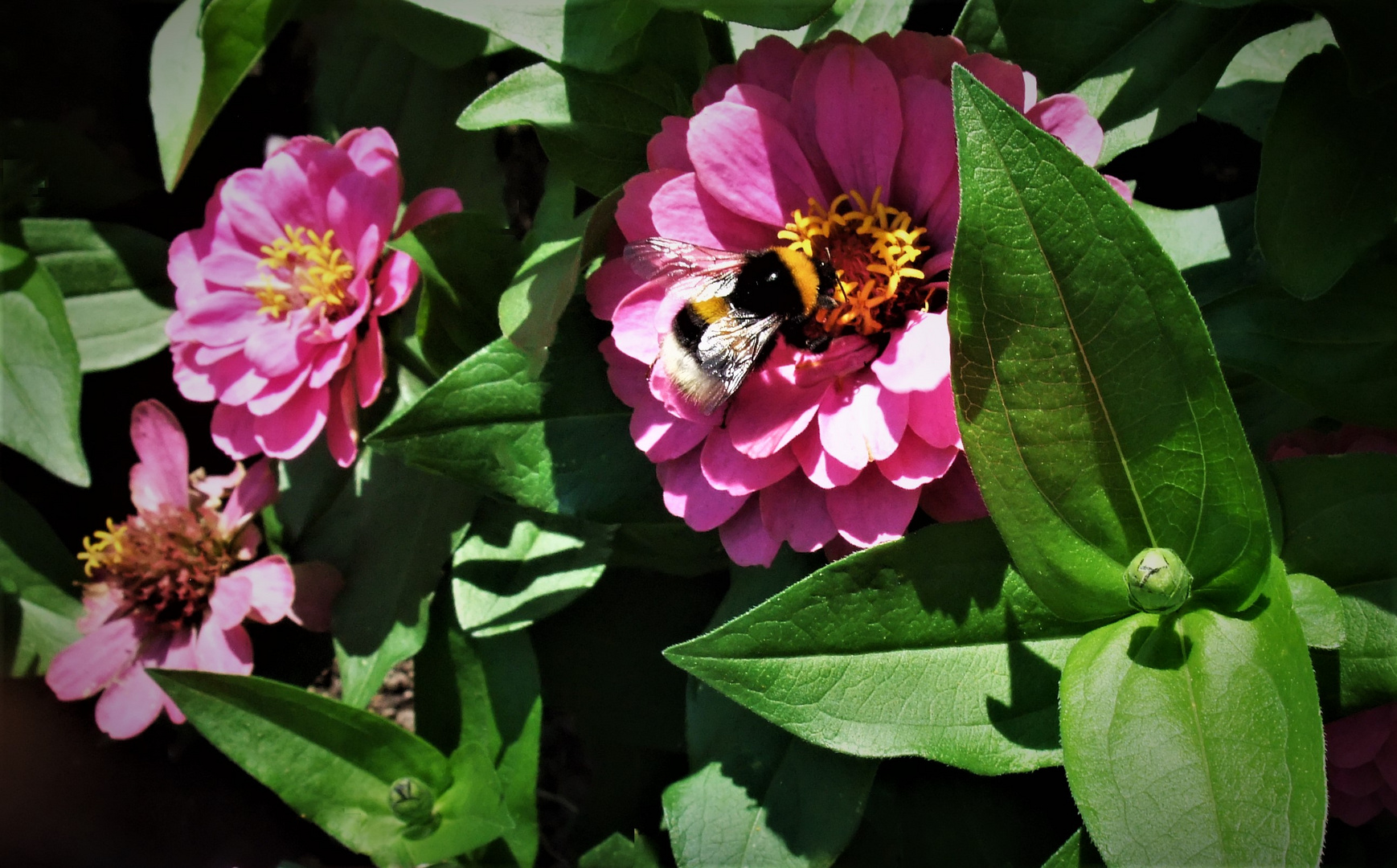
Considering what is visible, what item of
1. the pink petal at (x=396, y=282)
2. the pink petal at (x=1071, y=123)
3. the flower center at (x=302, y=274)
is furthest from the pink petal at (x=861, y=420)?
the flower center at (x=302, y=274)

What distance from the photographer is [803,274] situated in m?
0.75

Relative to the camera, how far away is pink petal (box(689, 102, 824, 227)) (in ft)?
2.26

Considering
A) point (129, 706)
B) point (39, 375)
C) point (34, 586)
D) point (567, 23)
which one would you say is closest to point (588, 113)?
point (567, 23)

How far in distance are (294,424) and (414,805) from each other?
0.39 metres

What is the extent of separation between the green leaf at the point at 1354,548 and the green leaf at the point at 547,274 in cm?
56

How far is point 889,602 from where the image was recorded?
71 centimetres

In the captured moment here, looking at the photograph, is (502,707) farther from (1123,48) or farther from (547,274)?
(1123,48)

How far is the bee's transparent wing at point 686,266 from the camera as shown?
73 centimetres

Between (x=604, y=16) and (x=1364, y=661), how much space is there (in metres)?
0.74

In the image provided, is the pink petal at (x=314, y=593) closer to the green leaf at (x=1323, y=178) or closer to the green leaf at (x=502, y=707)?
the green leaf at (x=502, y=707)

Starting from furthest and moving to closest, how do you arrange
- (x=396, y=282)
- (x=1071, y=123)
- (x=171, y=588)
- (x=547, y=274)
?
(x=171, y=588), (x=396, y=282), (x=547, y=274), (x=1071, y=123)

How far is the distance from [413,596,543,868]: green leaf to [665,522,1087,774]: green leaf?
15.4 inches

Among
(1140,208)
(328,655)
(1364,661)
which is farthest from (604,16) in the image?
(328,655)

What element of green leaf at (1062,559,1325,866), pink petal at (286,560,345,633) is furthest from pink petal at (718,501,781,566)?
pink petal at (286,560,345,633)
